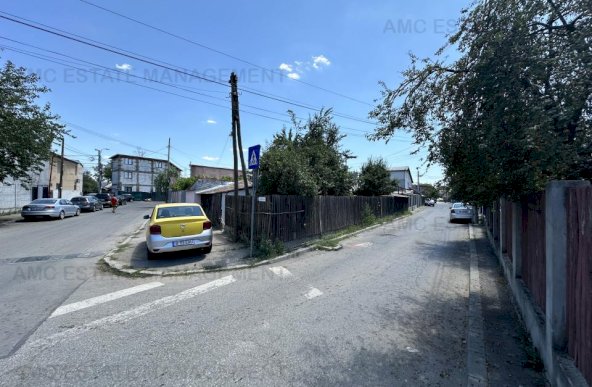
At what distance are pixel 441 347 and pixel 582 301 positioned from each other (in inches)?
69.7

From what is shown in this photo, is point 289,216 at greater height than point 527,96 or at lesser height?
lesser

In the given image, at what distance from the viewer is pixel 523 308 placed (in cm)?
470

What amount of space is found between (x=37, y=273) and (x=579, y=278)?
9390mm

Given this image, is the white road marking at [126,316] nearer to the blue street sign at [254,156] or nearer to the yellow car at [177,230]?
the yellow car at [177,230]

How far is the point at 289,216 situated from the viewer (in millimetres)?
11367

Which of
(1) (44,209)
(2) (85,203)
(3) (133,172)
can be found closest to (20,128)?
(1) (44,209)

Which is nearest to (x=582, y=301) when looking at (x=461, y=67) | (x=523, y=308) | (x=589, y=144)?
(x=589, y=144)

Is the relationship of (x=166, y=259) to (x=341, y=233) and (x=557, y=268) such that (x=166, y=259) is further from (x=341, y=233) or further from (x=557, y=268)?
(x=557, y=268)

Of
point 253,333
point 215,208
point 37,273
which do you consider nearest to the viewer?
point 253,333

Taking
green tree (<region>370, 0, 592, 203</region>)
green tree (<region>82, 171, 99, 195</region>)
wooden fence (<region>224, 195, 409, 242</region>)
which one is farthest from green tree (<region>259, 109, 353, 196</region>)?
green tree (<region>82, 171, 99, 195</region>)

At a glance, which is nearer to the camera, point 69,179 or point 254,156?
point 254,156

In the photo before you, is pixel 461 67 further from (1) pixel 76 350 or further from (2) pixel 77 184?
(2) pixel 77 184

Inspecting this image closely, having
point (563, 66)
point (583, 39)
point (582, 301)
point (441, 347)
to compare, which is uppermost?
point (583, 39)

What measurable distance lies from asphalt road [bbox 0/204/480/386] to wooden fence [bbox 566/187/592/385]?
1085mm
